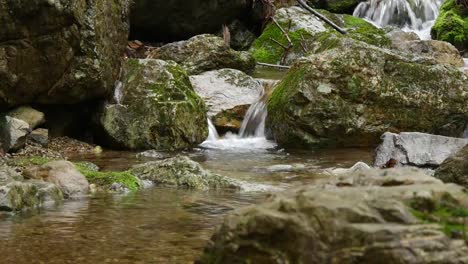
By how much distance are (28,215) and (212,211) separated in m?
1.60

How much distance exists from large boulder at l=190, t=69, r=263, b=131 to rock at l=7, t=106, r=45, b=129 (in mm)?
3471

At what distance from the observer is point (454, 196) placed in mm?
2764

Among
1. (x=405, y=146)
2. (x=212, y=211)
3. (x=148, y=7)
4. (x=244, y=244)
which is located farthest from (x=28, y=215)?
(x=148, y=7)

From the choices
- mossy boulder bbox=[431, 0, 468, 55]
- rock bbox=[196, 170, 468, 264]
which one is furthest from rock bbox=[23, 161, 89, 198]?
mossy boulder bbox=[431, 0, 468, 55]

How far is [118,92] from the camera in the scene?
439 inches

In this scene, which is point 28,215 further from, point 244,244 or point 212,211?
point 244,244

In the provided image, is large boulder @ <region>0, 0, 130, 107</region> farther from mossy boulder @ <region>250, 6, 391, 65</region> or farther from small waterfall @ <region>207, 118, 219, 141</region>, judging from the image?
mossy boulder @ <region>250, 6, 391, 65</region>

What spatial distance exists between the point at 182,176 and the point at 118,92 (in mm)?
4185

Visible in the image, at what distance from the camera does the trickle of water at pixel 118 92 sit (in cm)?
1102

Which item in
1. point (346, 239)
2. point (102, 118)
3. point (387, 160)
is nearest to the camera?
point (346, 239)

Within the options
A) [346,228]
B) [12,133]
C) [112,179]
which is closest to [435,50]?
[12,133]

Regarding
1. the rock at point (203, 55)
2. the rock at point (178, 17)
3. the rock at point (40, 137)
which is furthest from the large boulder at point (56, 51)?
the rock at point (178, 17)

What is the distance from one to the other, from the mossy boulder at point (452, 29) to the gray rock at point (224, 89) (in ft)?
30.8

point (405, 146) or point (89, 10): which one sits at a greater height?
point (89, 10)
